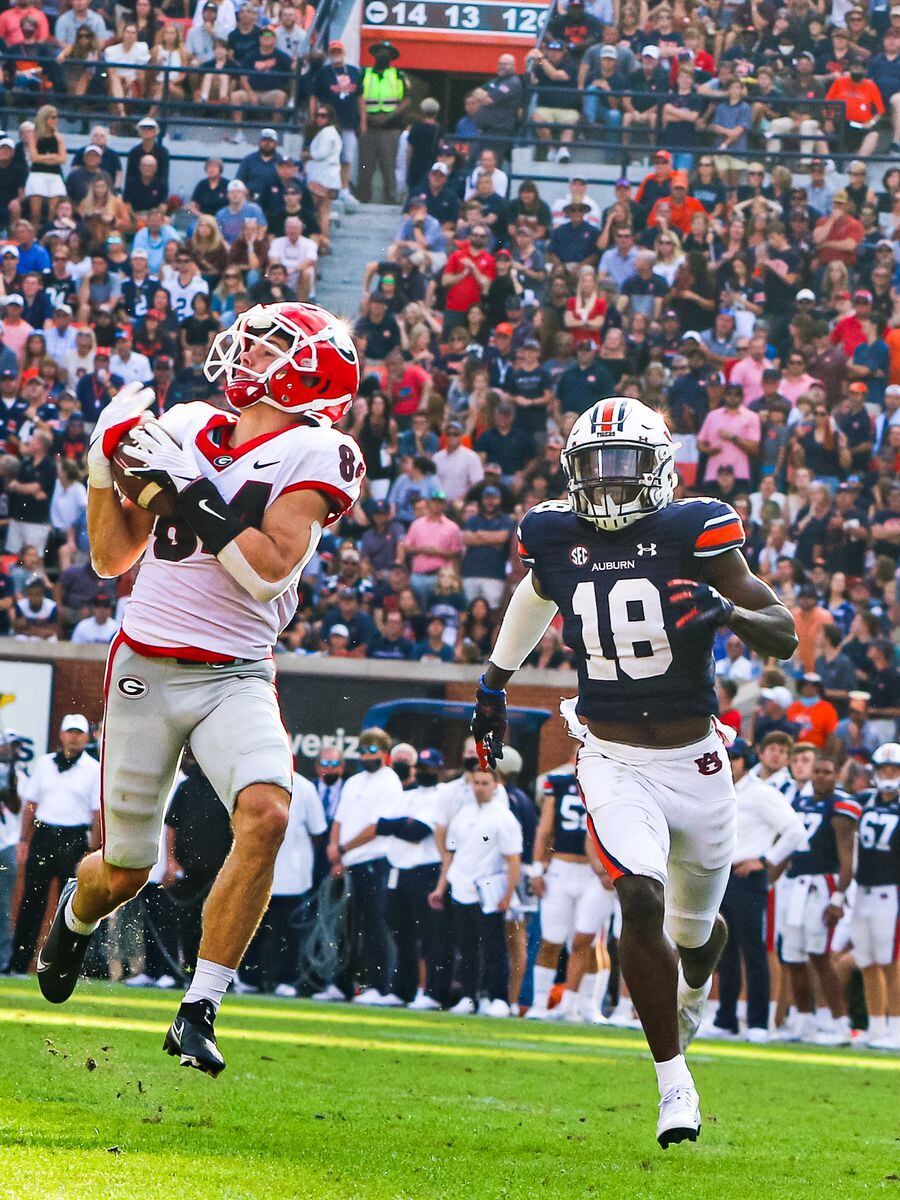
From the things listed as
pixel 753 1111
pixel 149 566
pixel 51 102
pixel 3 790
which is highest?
pixel 149 566

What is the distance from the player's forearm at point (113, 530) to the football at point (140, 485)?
0.12 meters

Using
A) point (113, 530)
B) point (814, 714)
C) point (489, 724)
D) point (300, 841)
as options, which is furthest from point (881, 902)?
point (113, 530)

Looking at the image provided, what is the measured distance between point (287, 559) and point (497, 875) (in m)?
7.25

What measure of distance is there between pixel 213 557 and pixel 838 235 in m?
13.1

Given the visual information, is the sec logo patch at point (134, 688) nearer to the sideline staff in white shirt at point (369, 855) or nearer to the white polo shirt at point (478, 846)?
the white polo shirt at point (478, 846)

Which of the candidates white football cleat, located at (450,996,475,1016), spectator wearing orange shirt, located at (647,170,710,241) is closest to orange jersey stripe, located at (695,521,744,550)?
white football cleat, located at (450,996,475,1016)

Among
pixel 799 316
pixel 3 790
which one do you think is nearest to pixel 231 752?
pixel 3 790

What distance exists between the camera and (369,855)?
1209 centimetres

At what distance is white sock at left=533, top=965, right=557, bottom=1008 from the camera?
11828 mm

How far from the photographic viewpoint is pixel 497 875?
1185 centimetres

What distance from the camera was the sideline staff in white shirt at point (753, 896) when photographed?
11.4m

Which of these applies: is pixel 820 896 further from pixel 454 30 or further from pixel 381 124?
pixel 454 30

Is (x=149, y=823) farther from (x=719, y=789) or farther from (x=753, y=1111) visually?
(x=753, y=1111)

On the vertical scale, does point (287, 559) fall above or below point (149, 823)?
above
